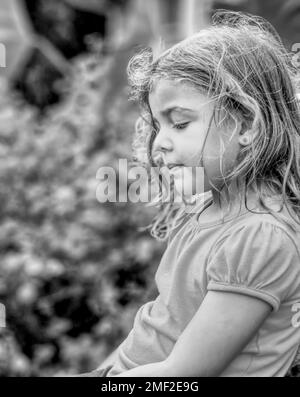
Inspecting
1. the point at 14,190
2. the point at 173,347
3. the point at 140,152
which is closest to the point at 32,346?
the point at 14,190

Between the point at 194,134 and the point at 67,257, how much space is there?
1.62m

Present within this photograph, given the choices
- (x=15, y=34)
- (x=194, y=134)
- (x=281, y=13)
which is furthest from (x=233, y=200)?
(x=15, y=34)

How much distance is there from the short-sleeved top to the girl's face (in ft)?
0.30

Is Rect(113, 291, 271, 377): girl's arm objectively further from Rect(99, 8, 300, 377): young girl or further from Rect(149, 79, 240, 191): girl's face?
Rect(149, 79, 240, 191): girl's face

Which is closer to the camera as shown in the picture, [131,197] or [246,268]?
[246,268]

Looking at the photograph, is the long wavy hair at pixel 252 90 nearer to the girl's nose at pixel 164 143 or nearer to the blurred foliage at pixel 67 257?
the girl's nose at pixel 164 143

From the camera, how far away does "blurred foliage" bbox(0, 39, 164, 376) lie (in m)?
2.54

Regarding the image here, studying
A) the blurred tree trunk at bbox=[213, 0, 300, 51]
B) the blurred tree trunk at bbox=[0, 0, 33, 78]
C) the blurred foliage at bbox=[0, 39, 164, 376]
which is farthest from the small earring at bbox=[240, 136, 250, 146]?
the blurred tree trunk at bbox=[0, 0, 33, 78]

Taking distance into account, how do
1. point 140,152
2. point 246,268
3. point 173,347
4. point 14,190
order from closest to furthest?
point 246,268 → point 173,347 → point 140,152 → point 14,190

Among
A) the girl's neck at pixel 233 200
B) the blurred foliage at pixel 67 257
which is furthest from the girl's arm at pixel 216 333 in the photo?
the blurred foliage at pixel 67 257

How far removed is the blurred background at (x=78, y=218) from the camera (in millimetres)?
2551
